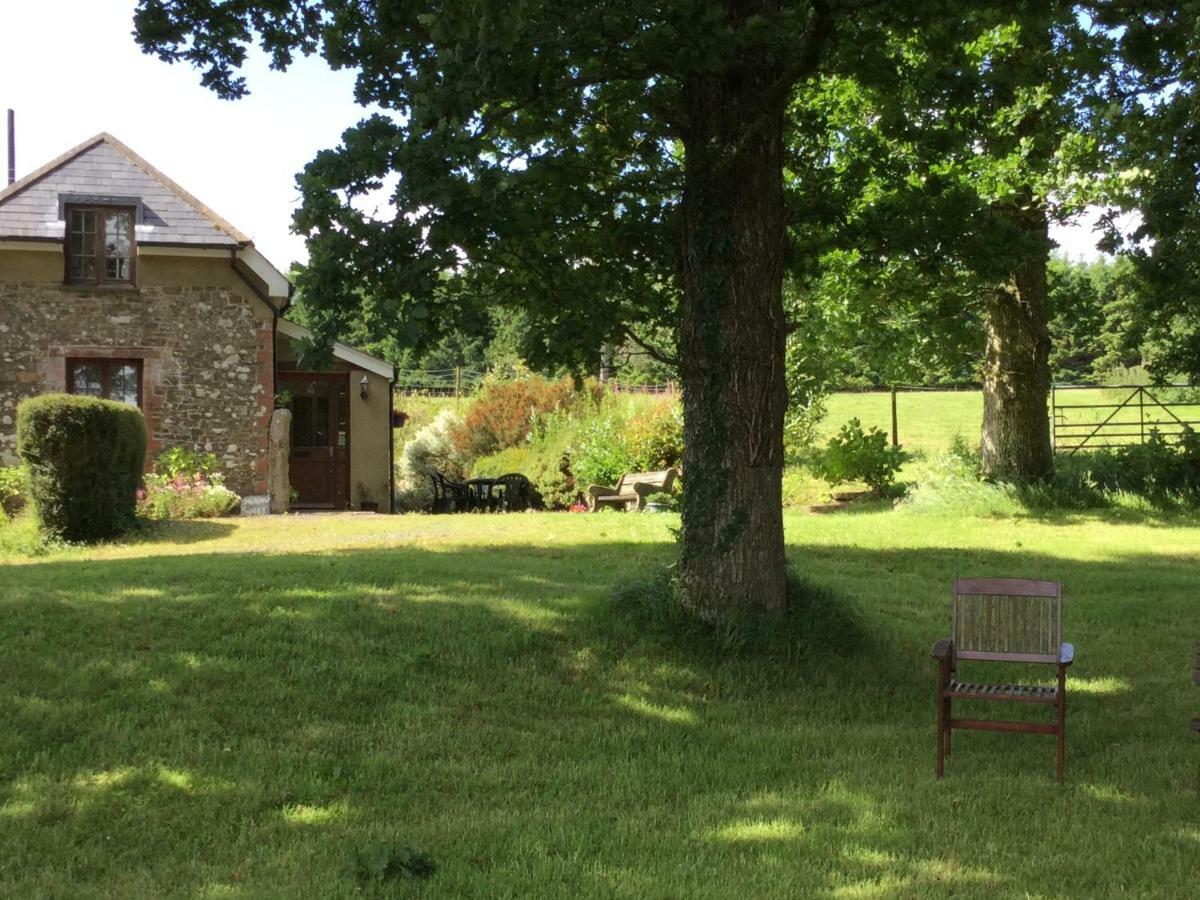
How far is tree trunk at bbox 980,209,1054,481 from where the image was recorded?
58.2 ft

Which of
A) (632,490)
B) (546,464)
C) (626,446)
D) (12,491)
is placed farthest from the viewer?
(546,464)

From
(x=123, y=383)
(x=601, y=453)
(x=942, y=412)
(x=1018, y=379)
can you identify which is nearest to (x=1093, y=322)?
(x=1018, y=379)

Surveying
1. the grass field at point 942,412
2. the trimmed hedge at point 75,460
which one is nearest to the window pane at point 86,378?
the trimmed hedge at point 75,460

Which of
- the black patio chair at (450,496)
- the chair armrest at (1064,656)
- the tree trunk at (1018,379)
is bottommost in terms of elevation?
the chair armrest at (1064,656)

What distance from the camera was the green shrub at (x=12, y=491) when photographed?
18.3m

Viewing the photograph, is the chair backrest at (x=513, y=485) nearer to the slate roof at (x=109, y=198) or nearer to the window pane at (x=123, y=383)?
the slate roof at (x=109, y=198)

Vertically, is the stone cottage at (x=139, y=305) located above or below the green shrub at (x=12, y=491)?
above

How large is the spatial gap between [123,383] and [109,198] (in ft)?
10.4

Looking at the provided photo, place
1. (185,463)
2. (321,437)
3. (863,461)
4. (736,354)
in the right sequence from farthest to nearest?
(321,437) < (863,461) < (185,463) < (736,354)

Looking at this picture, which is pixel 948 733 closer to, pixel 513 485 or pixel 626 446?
pixel 626 446

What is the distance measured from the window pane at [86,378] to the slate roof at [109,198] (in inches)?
86.5

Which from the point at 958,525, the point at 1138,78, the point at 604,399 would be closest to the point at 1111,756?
the point at 1138,78

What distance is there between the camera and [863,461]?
2120 cm

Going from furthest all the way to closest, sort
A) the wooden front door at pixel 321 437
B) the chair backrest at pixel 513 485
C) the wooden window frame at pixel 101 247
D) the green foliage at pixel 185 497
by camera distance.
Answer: the wooden front door at pixel 321 437, the chair backrest at pixel 513 485, the wooden window frame at pixel 101 247, the green foliage at pixel 185 497
